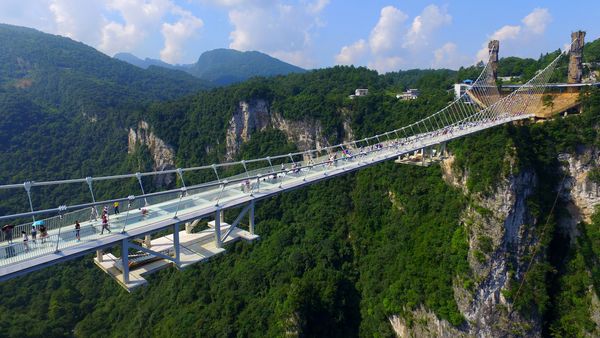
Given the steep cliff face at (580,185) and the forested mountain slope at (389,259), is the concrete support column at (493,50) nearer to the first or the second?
the forested mountain slope at (389,259)

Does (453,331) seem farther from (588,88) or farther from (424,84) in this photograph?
(424,84)

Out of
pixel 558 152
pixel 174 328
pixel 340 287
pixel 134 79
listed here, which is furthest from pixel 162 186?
pixel 134 79

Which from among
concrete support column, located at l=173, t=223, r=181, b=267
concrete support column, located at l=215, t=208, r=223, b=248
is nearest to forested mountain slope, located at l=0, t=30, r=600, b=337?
concrete support column, located at l=215, t=208, r=223, b=248

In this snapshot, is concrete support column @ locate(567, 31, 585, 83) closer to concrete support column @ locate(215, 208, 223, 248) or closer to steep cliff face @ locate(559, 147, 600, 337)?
steep cliff face @ locate(559, 147, 600, 337)

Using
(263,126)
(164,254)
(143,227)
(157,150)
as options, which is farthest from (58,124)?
(143,227)

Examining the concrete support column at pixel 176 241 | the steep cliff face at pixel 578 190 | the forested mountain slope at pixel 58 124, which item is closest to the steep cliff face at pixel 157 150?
the forested mountain slope at pixel 58 124
